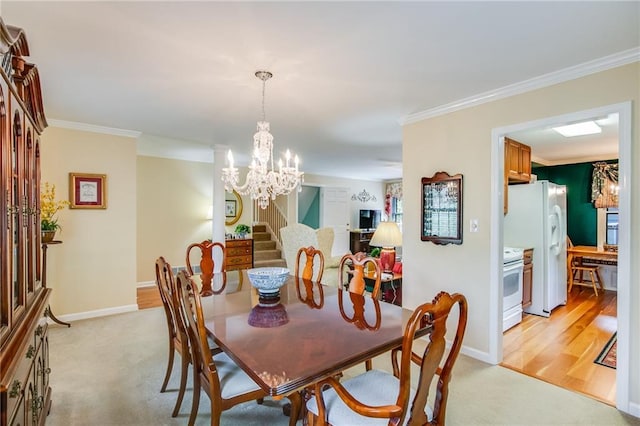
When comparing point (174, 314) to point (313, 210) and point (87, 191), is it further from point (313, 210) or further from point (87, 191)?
point (313, 210)

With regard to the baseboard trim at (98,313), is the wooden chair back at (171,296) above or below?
above

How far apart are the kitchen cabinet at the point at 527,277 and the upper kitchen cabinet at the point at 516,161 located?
0.97 metres

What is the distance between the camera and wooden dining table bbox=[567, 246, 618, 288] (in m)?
4.88

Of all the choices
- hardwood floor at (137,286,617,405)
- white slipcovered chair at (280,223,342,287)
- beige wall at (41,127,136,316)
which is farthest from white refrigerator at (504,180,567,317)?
beige wall at (41,127,136,316)

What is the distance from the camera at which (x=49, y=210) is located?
3.47 m

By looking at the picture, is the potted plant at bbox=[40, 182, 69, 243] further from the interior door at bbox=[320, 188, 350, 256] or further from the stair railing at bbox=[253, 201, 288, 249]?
the interior door at bbox=[320, 188, 350, 256]

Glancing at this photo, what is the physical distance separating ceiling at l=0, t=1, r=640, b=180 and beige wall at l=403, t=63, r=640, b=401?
20 cm

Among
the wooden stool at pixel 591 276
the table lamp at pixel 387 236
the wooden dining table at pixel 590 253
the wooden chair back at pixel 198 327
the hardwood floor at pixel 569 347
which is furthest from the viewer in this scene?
the wooden stool at pixel 591 276

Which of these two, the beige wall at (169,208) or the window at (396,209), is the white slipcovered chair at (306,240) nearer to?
the beige wall at (169,208)

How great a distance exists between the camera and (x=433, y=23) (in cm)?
174

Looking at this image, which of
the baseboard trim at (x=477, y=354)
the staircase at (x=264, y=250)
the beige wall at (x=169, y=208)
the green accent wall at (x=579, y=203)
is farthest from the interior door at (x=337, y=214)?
the baseboard trim at (x=477, y=354)

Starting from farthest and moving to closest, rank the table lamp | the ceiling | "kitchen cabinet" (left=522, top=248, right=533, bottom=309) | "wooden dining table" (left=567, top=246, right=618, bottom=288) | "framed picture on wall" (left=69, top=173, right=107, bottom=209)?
"wooden dining table" (left=567, top=246, right=618, bottom=288)
"kitchen cabinet" (left=522, top=248, right=533, bottom=309)
"framed picture on wall" (left=69, top=173, right=107, bottom=209)
the table lamp
the ceiling

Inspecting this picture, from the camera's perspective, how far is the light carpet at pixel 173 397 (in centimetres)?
201

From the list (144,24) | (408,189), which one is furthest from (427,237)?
(144,24)
